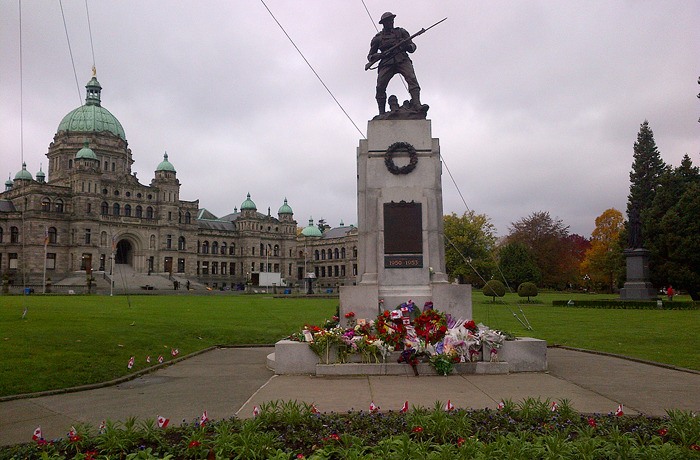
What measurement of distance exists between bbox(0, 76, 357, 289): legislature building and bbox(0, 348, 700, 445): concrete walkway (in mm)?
67437

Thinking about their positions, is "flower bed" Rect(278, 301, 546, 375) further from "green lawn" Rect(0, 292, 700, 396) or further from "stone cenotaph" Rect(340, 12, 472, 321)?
"green lawn" Rect(0, 292, 700, 396)

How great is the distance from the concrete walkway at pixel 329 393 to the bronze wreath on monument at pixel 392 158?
498 cm

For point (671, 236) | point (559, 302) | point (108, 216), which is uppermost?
point (108, 216)

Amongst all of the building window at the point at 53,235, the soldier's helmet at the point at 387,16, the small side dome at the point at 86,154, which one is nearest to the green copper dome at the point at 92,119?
the small side dome at the point at 86,154

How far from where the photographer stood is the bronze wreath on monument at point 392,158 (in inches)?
531

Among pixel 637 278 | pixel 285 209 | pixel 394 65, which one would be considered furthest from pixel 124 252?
pixel 394 65

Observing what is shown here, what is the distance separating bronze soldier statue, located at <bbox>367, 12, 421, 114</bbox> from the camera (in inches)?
559

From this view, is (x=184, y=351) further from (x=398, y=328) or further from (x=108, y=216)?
(x=108, y=216)

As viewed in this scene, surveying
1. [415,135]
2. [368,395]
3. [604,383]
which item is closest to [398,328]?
[368,395]

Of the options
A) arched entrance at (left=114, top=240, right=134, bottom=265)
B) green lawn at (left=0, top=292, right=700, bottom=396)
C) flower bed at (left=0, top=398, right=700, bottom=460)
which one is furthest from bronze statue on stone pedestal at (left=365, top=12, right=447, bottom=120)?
arched entrance at (left=114, top=240, right=134, bottom=265)

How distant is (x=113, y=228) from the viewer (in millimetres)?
92250

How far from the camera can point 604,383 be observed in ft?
32.8

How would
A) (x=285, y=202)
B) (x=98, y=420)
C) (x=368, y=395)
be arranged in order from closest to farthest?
(x=98, y=420)
(x=368, y=395)
(x=285, y=202)

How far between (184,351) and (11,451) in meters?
10.1
